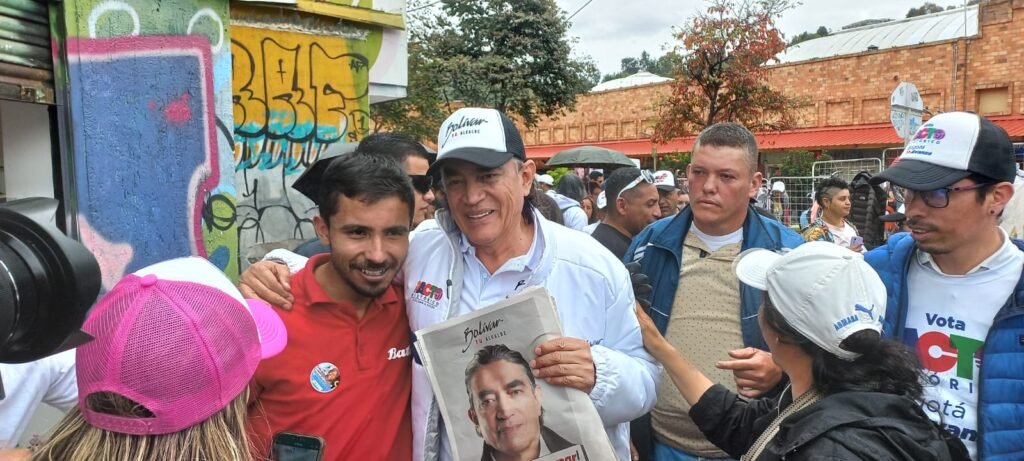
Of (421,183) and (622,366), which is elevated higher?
(421,183)

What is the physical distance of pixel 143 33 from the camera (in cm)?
488

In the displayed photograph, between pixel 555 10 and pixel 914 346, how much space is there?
17558 mm

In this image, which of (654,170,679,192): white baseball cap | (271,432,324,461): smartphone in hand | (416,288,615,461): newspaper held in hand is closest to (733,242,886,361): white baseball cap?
(416,288,615,461): newspaper held in hand

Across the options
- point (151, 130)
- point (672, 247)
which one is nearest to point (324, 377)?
point (672, 247)

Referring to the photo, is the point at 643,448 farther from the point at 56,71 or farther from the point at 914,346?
the point at 56,71

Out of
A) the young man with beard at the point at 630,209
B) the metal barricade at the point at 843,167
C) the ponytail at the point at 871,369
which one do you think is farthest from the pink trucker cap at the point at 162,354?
the metal barricade at the point at 843,167

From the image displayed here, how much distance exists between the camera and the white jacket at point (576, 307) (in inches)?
83.0

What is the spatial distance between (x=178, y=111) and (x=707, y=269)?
394 cm

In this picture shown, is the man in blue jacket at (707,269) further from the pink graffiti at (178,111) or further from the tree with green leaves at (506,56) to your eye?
the tree with green leaves at (506,56)

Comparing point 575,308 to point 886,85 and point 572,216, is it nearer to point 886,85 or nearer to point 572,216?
point 572,216

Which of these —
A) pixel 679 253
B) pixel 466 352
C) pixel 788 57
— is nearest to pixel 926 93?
pixel 788 57

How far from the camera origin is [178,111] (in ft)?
16.8

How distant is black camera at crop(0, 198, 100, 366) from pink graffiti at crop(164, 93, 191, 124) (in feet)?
13.9

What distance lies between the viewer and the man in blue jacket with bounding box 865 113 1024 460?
2.33 metres
